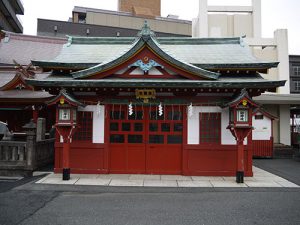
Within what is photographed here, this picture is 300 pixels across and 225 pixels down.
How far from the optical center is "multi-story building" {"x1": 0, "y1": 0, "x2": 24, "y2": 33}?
115 ft

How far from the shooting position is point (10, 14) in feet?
122

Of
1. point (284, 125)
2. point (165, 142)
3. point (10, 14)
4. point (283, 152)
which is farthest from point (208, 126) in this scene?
point (10, 14)

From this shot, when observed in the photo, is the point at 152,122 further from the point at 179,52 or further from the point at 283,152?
the point at 283,152

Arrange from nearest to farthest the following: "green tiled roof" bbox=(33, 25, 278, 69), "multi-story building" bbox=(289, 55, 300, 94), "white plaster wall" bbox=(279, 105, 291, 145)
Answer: "green tiled roof" bbox=(33, 25, 278, 69)
"white plaster wall" bbox=(279, 105, 291, 145)
"multi-story building" bbox=(289, 55, 300, 94)

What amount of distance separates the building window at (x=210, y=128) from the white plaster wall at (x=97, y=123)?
Answer: 4.34 meters

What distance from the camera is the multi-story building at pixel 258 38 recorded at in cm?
2327

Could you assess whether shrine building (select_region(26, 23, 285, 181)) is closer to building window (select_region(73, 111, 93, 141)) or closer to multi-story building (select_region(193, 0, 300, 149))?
building window (select_region(73, 111, 93, 141))

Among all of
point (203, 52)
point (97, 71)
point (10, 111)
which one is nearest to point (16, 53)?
point (10, 111)

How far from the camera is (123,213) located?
7566 mm

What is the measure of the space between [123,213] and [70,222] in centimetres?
140

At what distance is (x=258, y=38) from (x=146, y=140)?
19.3 m

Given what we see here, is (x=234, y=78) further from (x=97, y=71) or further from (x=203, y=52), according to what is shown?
(x=97, y=71)

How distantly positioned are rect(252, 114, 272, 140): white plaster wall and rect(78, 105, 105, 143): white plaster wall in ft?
38.1

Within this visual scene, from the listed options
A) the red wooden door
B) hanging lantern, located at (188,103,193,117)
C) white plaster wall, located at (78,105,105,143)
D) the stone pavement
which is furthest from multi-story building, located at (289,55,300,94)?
white plaster wall, located at (78,105,105,143)
